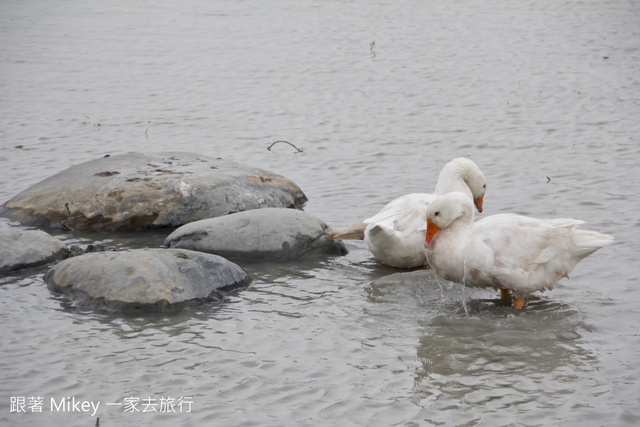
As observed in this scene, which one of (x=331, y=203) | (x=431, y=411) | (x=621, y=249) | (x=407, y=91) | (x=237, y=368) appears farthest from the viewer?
(x=407, y=91)

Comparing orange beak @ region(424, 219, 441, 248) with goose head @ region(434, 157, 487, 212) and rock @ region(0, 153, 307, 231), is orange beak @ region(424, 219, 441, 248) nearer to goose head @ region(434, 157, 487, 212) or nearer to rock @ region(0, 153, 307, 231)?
goose head @ region(434, 157, 487, 212)

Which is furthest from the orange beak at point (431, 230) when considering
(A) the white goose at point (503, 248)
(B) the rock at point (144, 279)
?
(B) the rock at point (144, 279)

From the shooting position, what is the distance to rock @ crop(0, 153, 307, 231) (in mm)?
8336

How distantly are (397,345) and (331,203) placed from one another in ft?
12.2

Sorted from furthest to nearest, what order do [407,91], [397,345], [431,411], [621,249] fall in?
[407,91]
[621,249]
[397,345]
[431,411]

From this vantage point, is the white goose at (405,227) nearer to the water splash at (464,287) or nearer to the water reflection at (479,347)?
the water reflection at (479,347)

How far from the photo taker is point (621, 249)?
7.45m

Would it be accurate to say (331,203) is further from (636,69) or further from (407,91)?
(636,69)

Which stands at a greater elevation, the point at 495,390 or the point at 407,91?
the point at 407,91

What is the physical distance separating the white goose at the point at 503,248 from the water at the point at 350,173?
333 millimetres

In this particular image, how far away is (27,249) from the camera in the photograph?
7195mm

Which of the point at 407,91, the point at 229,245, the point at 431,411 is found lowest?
the point at 431,411

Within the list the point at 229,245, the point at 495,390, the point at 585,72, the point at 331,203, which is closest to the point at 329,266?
the point at 229,245

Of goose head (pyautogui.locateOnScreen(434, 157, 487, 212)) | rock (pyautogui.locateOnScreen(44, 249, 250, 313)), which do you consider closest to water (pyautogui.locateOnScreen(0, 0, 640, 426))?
rock (pyautogui.locateOnScreen(44, 249, 250, 313))
